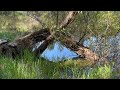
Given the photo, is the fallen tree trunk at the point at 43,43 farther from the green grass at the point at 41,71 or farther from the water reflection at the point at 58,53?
the green grass at the point at 41,71

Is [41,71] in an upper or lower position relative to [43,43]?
lower

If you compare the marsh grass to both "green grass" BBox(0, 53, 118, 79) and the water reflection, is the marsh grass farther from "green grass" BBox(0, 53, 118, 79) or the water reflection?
the water reflection

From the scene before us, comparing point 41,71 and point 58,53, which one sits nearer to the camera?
point 41,71

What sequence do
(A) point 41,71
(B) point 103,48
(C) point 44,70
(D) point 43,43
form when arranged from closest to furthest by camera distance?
(A) point 41,71 → (C) point 44,70 → (B) point 103,48 → (D) point 43,43

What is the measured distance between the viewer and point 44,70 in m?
3.70

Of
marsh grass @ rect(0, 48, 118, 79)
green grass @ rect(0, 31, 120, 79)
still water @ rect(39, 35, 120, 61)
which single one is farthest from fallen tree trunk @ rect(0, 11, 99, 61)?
marsh grass @ rect(0, 48, 118, 79)

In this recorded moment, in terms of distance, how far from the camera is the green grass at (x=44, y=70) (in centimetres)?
329

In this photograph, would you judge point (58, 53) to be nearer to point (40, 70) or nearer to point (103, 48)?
point (103, 48)

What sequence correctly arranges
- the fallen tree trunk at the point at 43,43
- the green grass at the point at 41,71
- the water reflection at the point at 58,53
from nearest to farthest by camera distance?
1. the green grass at the point at 41,71
2. the fallen tree trunk at the point at 43,43
3. the water reflection at the point at 58,53

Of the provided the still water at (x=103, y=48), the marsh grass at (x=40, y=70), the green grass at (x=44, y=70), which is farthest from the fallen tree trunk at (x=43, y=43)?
the marsh grass at (x=40, y=70)

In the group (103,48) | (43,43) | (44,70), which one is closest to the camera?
(44,70)

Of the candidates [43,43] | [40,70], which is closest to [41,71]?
[40,70]
